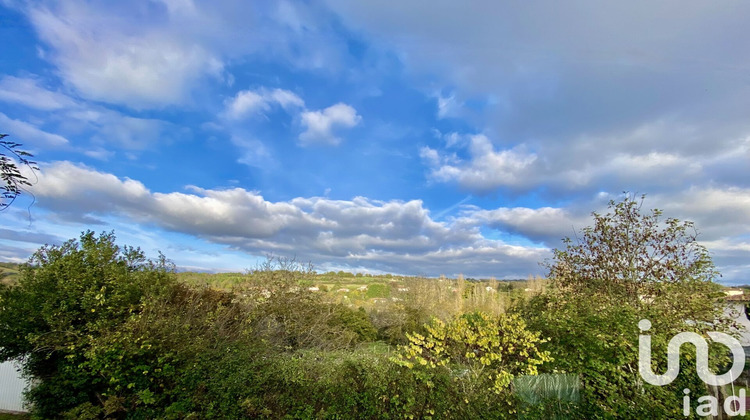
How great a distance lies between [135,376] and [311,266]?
827 centimetres

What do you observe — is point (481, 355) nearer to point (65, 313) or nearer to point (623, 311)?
point (623, 311)

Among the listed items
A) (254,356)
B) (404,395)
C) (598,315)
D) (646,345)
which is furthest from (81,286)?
(646,345)

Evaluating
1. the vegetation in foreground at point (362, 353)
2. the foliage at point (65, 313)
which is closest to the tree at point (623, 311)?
the vegetation in foreground at point (362, 353)

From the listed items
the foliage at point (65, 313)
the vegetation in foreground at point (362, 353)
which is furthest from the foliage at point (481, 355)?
the foliage at point (65, 313)

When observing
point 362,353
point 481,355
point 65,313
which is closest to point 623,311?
point 481,355

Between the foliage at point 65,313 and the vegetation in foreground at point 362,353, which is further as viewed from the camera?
the foliage at point 65,313

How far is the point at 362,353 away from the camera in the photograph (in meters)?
6.69

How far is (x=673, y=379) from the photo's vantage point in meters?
5.00

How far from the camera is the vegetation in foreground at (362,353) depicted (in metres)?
5.22

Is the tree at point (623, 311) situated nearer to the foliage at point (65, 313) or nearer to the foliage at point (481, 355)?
the foliage at point (481, 355)

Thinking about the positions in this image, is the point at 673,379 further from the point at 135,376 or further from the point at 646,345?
the point at 135,376

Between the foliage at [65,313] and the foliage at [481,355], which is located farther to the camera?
the foliage at [65,313]

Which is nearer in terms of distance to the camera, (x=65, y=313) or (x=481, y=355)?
(x=481, y=355)

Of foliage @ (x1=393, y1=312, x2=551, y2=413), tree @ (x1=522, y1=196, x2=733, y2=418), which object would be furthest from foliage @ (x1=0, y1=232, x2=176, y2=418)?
tree @ (x1=522, y1=196, x2=733, y2=418)
